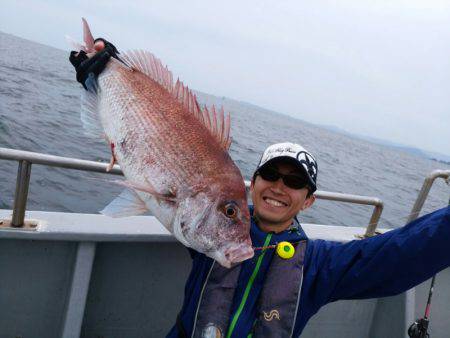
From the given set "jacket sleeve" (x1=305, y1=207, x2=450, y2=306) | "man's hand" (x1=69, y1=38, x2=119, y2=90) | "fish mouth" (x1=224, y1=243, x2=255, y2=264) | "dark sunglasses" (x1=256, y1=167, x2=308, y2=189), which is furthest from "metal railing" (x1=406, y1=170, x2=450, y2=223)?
"man's hand" (x1=69, y1=38, x2=119, y2=90)

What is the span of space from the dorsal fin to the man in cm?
23

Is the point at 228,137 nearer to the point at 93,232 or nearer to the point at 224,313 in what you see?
the point at 224,313

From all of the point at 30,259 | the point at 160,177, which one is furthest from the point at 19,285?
the point at 160,177

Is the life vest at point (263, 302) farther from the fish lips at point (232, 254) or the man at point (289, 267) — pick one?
the fish lips at point (232, 254)

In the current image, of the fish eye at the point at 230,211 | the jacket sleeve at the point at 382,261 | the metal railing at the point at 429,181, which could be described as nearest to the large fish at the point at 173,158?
the fish eye at the point at 230,211

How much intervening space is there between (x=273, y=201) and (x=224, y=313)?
66cm

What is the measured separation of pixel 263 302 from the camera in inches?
82.4

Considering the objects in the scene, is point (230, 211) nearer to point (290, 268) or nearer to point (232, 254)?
point (232, 254)

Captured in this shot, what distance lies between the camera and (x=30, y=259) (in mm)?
2574

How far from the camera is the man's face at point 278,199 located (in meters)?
2.24

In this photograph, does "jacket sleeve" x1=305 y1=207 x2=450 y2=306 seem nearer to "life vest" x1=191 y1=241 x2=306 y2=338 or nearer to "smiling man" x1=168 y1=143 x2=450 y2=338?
"smiling man" x1=168 y1=143 x2=450 y2=338

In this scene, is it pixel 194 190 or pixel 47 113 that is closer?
pixel 194 190

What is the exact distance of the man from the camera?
6.27ft

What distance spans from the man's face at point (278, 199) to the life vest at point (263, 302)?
0.79ft
